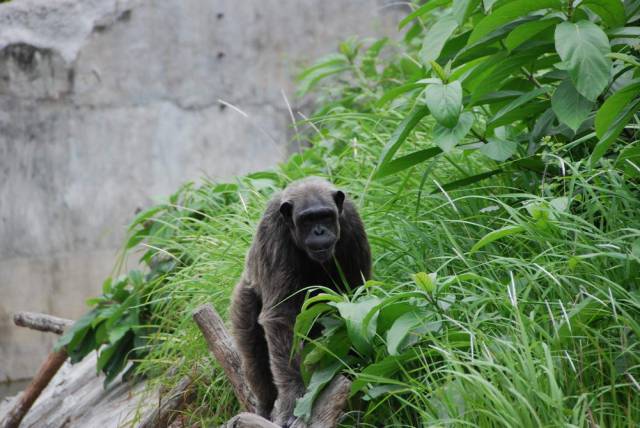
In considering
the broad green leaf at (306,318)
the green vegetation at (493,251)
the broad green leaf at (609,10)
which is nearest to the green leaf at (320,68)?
the green vegetation at (493,251)

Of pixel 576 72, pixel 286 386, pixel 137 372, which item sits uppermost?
pixel 576 72

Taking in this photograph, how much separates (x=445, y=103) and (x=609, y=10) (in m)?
0.93

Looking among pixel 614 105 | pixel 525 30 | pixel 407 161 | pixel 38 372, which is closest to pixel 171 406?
pixel 407 161

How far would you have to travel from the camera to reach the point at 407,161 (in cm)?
483

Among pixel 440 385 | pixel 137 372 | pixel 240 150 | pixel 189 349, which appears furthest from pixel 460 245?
pixel 240 150

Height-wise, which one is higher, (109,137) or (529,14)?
(529,14)

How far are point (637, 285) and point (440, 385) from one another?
100 centimetres

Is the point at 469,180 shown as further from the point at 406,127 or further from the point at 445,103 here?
the point at 445,103

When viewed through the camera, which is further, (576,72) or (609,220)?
(609,220)

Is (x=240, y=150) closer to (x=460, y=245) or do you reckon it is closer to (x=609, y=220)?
(x=460, y=245)

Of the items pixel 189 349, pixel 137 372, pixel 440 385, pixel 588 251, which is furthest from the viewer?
pixel 137 372

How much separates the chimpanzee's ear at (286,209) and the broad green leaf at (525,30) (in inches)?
52.4

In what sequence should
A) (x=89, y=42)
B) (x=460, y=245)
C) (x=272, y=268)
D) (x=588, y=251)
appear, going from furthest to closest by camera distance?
(x=89, y=42) < (x=460, y=245) < (x=272, y=268) < (x=588, y=251)

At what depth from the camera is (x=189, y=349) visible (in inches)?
219
